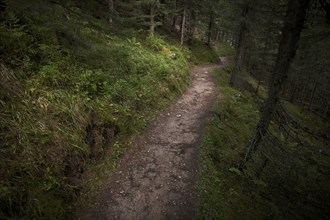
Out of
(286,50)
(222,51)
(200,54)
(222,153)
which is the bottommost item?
(222,153)

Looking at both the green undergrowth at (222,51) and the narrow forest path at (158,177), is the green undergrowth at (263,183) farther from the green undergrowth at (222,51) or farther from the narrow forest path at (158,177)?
the green undergrowth at (222,51)

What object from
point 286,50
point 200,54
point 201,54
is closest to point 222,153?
point 286,50

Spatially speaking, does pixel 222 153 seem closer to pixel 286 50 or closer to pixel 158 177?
pixel 158 177

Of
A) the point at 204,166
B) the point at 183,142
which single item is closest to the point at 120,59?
the point at 183,142

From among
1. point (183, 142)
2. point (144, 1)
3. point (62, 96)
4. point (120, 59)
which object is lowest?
point (183, 142)

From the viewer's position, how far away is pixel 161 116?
11.2 meters

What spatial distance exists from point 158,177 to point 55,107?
13.6 ft

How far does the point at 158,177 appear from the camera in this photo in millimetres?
7430

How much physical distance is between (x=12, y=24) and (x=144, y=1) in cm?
1133

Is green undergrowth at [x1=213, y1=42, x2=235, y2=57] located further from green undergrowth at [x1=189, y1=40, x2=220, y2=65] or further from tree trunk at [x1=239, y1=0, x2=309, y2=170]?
tree trunk at [x1=239, y1=0, x2=309, y2=170]

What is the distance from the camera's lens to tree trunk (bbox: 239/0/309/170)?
6.29 metres

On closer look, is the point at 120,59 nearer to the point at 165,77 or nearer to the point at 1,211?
the point at 165,77

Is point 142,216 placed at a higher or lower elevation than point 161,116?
lower

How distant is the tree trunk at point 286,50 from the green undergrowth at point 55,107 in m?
5.26
